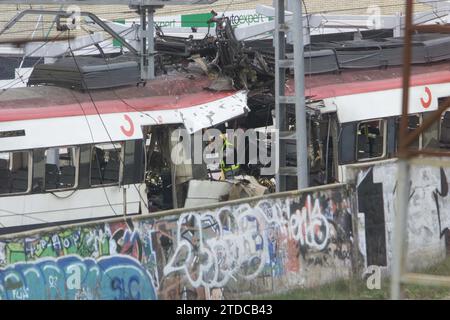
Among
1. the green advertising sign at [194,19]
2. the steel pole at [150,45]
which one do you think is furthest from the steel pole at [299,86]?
the green advertising sign at [194,19]

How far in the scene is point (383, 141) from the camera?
19891mm

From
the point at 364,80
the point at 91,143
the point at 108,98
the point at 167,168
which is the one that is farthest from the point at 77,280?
the point at 364,80

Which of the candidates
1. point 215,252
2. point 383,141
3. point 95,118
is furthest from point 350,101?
point 215,252

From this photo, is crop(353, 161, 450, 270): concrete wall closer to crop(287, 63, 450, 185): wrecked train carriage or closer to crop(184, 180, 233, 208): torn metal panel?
crop(287, 63, 450, 185): wrecked train carriage

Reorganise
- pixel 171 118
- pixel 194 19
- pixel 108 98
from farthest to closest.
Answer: pixel 194 19, pixel 171 118, pixel 108 98

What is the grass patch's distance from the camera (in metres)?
13.5

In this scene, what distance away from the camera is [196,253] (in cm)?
1282

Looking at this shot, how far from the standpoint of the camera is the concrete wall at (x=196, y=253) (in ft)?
38.4

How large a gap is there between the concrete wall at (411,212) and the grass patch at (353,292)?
451mm

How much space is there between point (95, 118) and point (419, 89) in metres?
7.26

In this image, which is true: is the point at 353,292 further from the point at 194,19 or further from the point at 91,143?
the point at 194,19

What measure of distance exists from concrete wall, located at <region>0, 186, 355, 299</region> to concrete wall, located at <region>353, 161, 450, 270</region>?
337 millimetres

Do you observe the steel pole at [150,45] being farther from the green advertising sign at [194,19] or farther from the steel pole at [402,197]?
the green advertising sign at [194,19]

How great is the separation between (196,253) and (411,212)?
4.00 m
